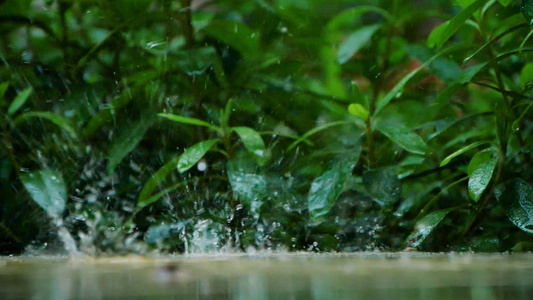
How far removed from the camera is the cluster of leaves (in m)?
1.33

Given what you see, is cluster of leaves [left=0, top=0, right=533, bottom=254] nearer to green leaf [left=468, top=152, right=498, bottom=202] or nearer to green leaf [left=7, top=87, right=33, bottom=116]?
green leaf [left=7, top=87, right=33, bottom=116]

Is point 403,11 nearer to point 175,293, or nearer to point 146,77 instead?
point 146,77

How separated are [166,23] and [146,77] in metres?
0.15

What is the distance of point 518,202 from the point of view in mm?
1190

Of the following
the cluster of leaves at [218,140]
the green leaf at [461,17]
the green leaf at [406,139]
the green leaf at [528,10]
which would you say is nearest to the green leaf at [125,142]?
the cluster of leaves at [218,140]

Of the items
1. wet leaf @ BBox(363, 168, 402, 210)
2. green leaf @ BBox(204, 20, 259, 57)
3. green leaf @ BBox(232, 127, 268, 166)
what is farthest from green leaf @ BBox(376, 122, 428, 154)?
green leaf @ BBox(204, 20, 259, 57)

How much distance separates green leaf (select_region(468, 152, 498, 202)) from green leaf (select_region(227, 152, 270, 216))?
406 millimetres

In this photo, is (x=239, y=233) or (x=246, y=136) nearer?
(x=246, y=136)

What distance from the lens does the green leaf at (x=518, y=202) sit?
1184 millimetres

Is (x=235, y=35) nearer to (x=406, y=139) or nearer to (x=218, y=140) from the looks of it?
(x=218, y=140)

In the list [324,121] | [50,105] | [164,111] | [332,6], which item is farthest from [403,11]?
[50,105]

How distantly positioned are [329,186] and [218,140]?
→ 9.9 inches

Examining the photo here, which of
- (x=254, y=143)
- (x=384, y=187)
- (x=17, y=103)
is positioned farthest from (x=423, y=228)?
(x=17, y=103)

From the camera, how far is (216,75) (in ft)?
5.08
